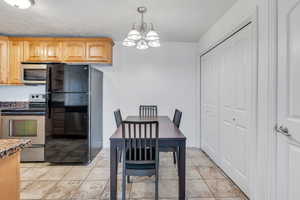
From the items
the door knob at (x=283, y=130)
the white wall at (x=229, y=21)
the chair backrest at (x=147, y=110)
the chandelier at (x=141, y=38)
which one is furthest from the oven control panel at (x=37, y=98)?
the door knob at (x=283, y=130)

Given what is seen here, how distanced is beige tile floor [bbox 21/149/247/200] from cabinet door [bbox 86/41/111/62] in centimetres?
198

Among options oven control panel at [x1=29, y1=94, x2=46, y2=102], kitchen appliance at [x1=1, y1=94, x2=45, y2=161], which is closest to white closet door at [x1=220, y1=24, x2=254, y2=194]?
kitchen appliance at [x1=1, y1=94, x2=45, y2=161]

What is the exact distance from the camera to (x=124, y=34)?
3854 millimetres

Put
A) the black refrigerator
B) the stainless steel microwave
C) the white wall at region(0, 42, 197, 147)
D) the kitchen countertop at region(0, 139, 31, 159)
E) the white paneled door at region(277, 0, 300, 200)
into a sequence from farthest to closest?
the white wall at region(0, 42, 197, 147) → the stainless steel microwave → the black refrigerator → the white paneled door at region(277, 0, 300, 200) → the kitchen countertop at region(0, 139, 31, 159)

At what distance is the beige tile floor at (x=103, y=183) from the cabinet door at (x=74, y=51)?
199cm

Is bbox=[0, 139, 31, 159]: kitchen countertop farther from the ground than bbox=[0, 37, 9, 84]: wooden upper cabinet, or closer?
closer

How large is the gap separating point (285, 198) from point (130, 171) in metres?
1.40

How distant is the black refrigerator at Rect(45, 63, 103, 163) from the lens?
10.9 ft

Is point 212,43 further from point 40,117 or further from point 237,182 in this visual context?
point 40,117

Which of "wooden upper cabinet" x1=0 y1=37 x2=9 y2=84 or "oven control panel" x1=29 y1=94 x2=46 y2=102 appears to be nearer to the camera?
"wooden upper cabinet" x1=0 y1=37 x2=9 y2=84

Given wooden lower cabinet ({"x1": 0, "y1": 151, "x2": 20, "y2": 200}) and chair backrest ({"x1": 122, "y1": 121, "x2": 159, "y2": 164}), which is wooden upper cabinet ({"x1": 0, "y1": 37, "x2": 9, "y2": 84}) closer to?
chair backrest ({"x1": 122, "y1": 121, "x2": 159, "y2": 164})

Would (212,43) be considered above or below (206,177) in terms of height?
above

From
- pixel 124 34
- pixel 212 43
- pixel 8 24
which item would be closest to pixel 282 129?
pixel 212 43

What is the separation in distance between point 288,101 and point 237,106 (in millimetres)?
911
